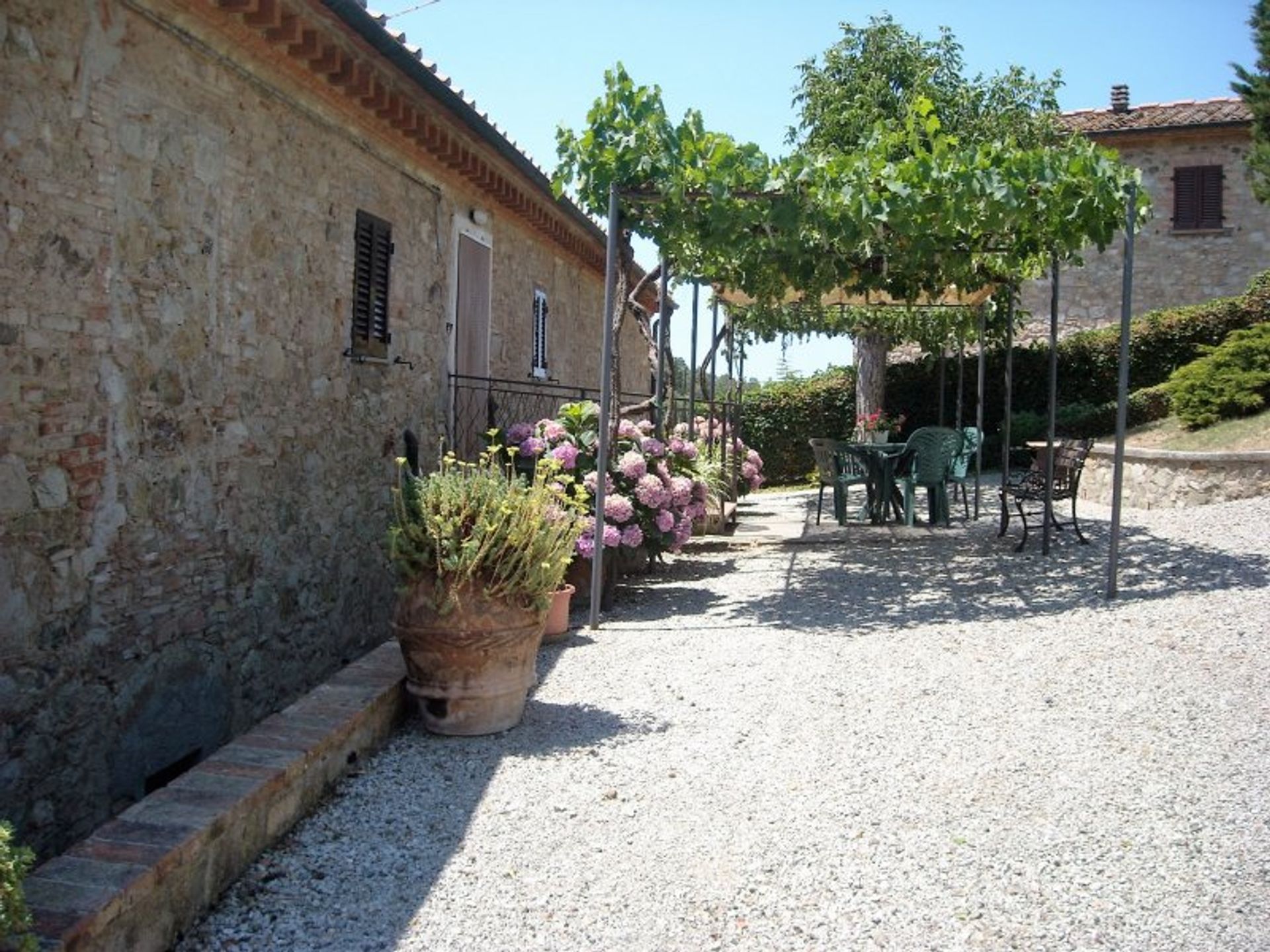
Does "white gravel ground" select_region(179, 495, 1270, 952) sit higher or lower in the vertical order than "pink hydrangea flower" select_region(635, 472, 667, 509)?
lower

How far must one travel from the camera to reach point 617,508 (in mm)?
6816

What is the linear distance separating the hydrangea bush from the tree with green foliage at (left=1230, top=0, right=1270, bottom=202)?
1261 centimetres

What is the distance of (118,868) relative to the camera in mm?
2387

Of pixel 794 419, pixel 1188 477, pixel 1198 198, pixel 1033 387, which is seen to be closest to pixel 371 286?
pixel 1188 477

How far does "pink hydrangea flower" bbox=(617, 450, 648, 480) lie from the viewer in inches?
278

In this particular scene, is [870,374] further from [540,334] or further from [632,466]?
[632,466]

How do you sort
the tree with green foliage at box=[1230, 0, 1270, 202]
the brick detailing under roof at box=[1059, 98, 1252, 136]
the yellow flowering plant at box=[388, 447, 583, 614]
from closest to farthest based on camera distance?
the yellow flowering plant at box=[388, 447, 583, 614] < the tree with green foliage at box=[1230, 0, 1270, 202] < the brick detailing under roof at box=[1059, 98, 1252, 136]

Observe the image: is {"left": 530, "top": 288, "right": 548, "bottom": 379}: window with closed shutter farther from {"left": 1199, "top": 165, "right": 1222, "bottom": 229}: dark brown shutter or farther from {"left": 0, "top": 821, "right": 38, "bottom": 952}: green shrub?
{"left": 1199, "top": 165, "right": 1222, "bottom": 229}: dark brown shutter

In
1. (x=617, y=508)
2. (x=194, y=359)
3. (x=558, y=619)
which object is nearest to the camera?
(x=194, y=359)

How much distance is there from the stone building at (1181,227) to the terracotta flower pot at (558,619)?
54.0 feet

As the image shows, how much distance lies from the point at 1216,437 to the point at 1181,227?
11.5 m

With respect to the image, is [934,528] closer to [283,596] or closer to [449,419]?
[449,419]

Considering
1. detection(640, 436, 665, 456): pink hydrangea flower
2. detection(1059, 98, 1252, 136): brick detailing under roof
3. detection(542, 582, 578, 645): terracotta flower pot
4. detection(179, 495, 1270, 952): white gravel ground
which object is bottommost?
detection(179, 495, 1270, 952): white gravel ground

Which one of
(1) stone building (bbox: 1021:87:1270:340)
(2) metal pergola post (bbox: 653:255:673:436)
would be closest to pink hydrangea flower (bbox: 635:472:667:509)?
(2) metal pergola post (bbox: 653:255:673:436)
